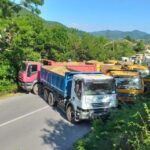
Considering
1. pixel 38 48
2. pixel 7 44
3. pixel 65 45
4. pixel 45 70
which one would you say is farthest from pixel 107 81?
pixel 65 45

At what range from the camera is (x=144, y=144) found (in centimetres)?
774

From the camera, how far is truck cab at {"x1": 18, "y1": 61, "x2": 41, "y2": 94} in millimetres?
27219

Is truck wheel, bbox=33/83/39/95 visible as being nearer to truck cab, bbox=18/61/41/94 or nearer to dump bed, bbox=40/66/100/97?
truck cab, bbox=18/61/41/94

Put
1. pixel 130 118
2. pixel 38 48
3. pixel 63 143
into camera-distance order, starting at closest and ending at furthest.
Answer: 1. pixel 130 118
2. pixel 63 143
3. pixel 38 48

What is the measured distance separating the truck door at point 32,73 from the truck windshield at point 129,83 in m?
7.75

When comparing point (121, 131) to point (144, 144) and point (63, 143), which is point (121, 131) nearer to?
point (144, 144)

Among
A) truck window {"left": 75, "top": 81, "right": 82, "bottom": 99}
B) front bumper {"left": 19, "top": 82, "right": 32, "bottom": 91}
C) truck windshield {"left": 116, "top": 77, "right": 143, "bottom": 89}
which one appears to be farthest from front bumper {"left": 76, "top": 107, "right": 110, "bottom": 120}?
front bumper {"left": 19, "top": 82, "right": 32, "bottom": 91}

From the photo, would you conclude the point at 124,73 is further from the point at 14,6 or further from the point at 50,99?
the point at 14,6

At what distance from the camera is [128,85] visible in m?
21.2

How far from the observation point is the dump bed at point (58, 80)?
19.5 m

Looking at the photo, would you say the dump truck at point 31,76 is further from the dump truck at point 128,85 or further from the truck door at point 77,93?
the truck door at point 77,93

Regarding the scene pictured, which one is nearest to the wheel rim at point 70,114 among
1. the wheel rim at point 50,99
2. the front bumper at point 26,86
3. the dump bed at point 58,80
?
the dump bed at point 58,80

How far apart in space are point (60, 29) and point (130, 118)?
39780mm

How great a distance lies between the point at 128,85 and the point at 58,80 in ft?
12.1
